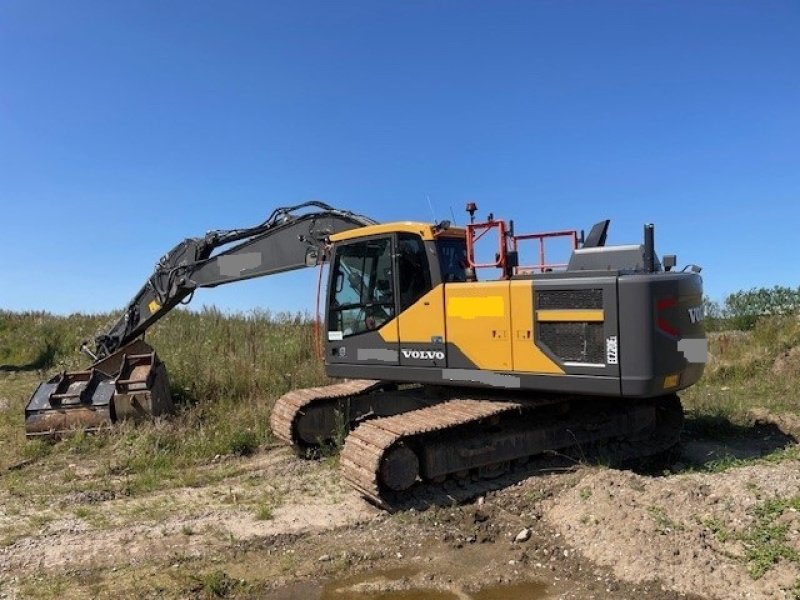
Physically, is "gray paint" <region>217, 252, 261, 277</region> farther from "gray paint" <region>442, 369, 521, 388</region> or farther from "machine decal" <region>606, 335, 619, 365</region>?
"machine decal" <region>606, 335, 619, 365</region>

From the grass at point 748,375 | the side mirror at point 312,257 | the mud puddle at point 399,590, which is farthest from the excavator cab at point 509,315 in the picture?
the grass at point 748,375

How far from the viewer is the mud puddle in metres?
4.68

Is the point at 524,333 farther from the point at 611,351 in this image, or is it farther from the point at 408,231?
the point at 408,231

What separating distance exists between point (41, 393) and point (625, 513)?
8025 mm

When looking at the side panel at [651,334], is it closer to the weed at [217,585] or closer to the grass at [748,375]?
the grass at [748,375]

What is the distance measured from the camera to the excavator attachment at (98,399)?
9.47 meters

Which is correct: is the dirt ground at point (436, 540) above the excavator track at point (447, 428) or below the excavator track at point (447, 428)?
below

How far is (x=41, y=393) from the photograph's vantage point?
988 centimetres

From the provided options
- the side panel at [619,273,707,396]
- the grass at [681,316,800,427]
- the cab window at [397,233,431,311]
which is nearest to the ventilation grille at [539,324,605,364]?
the side panel at [619,273,707,396]

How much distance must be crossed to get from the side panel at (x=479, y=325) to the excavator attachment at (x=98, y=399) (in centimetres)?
482

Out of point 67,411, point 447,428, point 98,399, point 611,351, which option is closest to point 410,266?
point 447,428

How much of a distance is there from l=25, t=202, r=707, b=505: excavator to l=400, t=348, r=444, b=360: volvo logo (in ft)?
0.04

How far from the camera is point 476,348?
702 centimetres

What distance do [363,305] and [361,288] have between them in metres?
0.20
